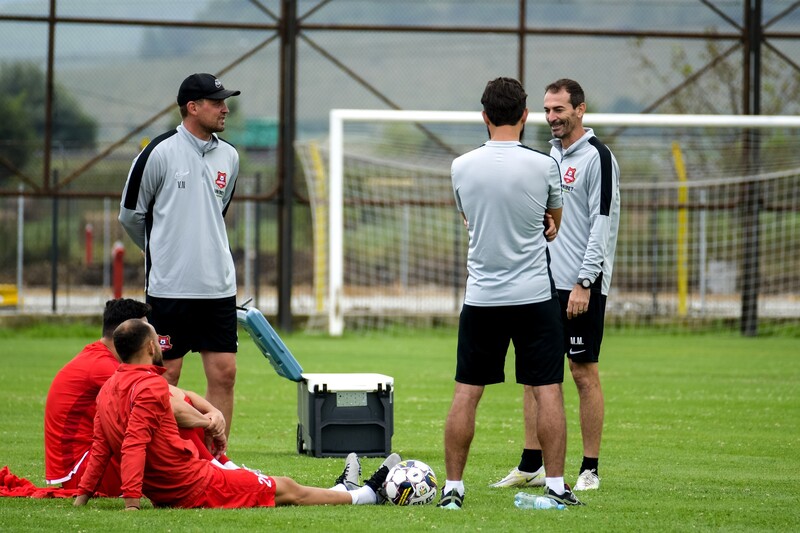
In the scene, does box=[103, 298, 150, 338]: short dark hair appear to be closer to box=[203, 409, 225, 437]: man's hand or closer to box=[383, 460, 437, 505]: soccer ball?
box=[203, 409, 225, 437]: man's hand

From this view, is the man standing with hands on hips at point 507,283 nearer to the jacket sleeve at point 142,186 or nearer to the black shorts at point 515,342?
the black shorts at point 515,342

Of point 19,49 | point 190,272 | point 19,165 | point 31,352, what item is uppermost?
point 19,49

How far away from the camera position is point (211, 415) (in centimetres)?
612

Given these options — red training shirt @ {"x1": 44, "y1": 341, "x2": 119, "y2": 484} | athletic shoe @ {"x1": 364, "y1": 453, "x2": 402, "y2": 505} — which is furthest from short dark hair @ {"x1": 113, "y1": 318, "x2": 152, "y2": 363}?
athletic shoe @ {"x1": 364, "y1": 453, "x2": 402, "y2": 505}

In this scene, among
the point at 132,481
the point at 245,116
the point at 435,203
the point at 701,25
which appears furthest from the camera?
the point at 245,116

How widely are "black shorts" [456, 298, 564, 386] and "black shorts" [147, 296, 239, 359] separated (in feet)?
5.82

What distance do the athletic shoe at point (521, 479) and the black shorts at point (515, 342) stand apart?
3.43 feet

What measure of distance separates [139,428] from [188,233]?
5.66ft

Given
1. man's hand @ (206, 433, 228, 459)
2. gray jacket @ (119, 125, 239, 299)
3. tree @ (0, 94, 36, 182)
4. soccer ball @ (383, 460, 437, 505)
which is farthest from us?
tree @ (0, 94, 36, 182)

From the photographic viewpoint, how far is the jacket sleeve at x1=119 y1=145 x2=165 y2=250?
22.9 feet

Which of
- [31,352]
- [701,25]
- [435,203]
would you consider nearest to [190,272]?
[31,352]

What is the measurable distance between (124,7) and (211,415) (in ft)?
54.5

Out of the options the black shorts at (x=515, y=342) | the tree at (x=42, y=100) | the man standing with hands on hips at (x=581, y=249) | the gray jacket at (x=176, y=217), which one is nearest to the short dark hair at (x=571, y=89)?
the man standing with hands on hips at (x=581, y=249)

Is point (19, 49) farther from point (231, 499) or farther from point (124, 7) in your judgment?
point (231, 499)
